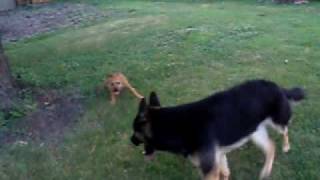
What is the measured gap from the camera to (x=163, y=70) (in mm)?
8133

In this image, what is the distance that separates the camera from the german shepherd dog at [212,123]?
5.17m

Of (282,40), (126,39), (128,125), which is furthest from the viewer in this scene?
(126,39)

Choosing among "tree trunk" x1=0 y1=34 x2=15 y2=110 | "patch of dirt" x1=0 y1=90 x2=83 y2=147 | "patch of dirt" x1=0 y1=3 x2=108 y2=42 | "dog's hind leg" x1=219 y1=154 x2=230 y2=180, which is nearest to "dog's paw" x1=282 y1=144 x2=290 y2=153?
"dog's hind leg" x1=219 y1=154 x2=230 y2=180

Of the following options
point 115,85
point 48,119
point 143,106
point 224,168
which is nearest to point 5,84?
point 48,119

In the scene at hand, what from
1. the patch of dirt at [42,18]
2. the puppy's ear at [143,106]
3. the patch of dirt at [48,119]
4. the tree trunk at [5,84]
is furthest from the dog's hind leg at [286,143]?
the patch of dirt at [42,18]

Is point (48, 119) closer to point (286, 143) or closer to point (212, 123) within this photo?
point (212, 123)

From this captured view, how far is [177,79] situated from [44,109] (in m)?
1.71

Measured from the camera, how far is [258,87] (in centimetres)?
554

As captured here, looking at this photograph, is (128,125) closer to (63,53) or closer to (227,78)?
(227,78)

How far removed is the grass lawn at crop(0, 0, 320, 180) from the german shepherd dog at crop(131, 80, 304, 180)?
0.49m

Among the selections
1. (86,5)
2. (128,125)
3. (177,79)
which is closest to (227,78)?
(177,79)

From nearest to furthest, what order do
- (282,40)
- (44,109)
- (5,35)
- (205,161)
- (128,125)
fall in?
(205,161) < (128,125) < (44,109) < (282,40) < (5,35)

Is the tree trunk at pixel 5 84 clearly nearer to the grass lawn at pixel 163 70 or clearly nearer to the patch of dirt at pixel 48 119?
the patch of dirt at pixel 48 119

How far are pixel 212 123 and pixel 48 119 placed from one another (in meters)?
2.35
